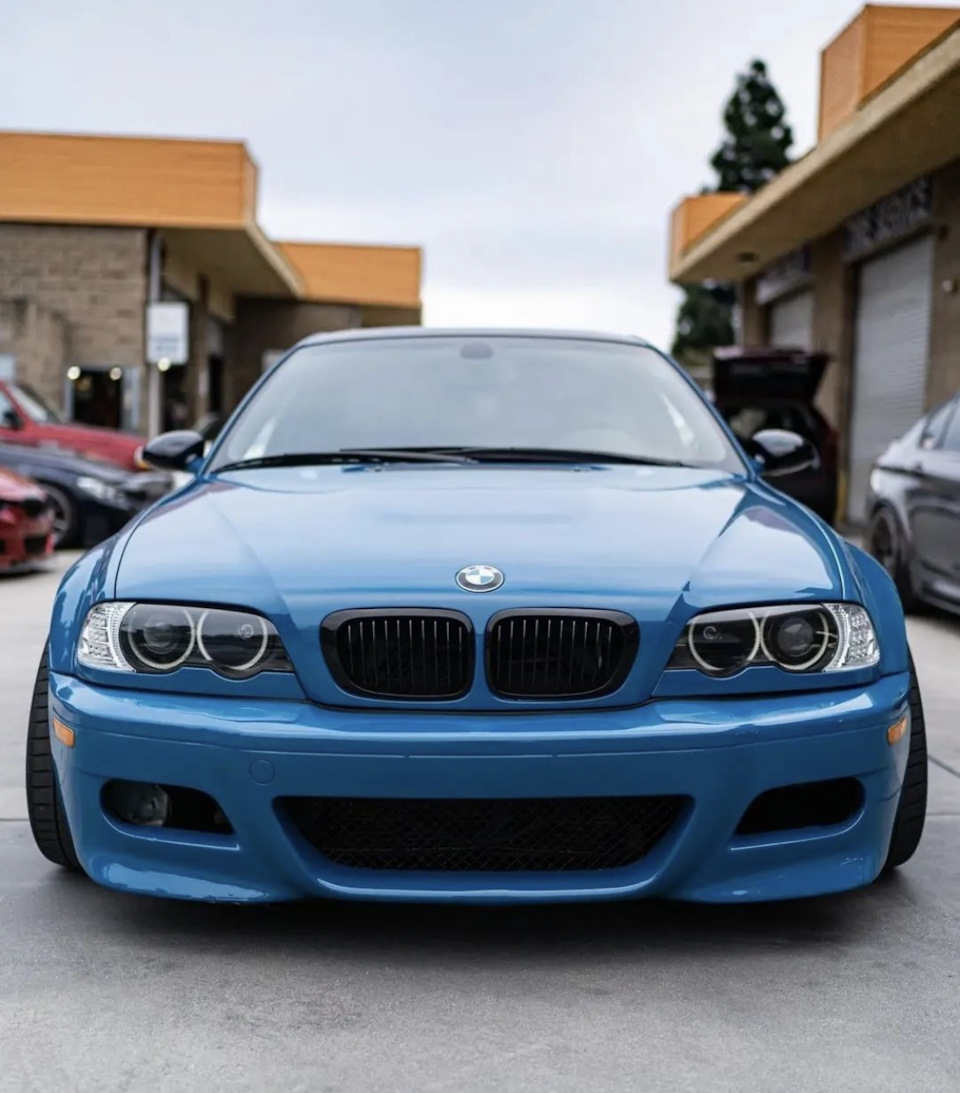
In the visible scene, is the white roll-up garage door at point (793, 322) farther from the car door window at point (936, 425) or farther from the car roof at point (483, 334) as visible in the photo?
the car roof at point (483, 334)

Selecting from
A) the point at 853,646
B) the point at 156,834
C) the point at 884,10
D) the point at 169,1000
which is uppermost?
the point at 884,10

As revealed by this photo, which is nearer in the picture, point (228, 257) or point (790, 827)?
point (790, 827)

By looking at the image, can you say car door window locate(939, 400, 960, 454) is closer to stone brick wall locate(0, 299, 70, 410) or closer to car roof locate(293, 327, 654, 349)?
car roof locate(293, 327, 654, 349)

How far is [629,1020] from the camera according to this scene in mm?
2400

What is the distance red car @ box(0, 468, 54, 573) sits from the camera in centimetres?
937

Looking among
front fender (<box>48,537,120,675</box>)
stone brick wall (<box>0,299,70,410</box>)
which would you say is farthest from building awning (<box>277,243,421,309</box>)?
front fender (<box>48,537,120,675</box>)

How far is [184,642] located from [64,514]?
9.26 meters

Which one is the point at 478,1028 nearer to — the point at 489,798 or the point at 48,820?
the point at 489,798

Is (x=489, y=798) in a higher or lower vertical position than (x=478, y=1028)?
higher

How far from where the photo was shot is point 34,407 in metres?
12.8

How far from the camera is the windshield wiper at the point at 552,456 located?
146 inches

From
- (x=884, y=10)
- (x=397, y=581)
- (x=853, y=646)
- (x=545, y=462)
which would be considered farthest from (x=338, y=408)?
(x=884, y=10)

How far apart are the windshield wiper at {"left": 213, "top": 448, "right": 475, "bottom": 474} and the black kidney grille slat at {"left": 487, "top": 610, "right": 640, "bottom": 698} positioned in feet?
3.67

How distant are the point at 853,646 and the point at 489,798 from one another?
0.79 m
